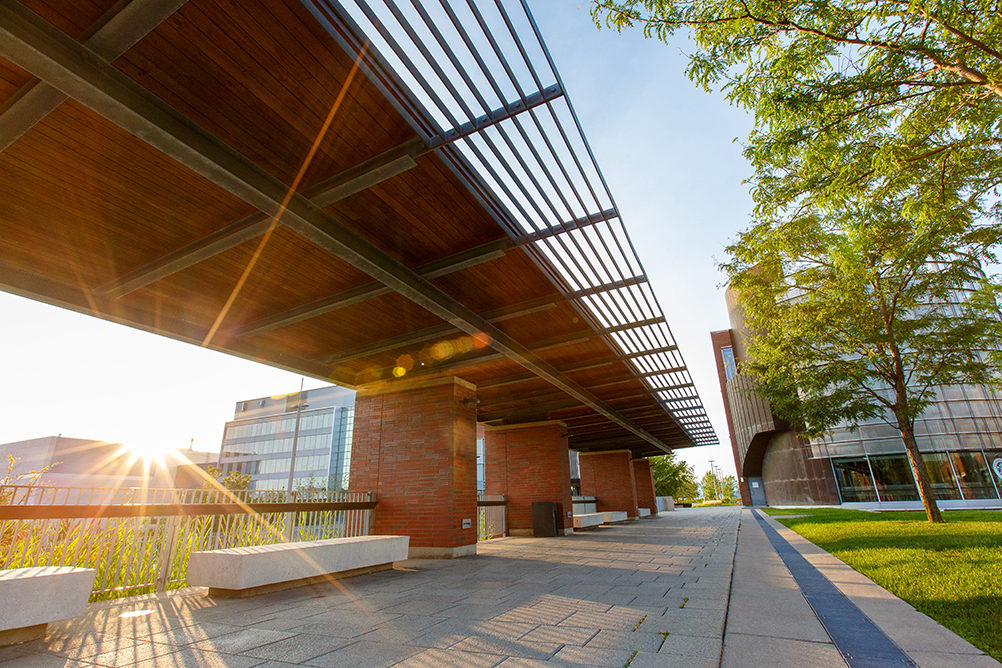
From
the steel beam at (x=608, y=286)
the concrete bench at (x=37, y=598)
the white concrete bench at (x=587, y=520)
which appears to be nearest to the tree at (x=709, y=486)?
the white concrete bench at (x=587, y=520)

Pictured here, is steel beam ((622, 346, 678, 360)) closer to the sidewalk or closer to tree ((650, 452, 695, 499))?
the sidewalk

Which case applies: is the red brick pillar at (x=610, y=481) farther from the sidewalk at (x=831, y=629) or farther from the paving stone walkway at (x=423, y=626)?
the sidewalk at (x=831, y=629)

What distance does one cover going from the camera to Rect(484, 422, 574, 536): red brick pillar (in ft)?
55.6

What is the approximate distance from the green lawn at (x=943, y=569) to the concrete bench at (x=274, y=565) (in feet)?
22.2

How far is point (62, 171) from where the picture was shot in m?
4.83

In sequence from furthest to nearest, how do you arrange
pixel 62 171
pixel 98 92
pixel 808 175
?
pixel 808 175, pixel 62 171, pixel 98 92

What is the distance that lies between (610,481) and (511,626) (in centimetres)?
2327

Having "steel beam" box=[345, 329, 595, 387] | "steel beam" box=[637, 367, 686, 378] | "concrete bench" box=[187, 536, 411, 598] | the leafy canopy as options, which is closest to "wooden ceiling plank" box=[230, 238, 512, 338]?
"steel beam" box=[345, 329, 595, 387]

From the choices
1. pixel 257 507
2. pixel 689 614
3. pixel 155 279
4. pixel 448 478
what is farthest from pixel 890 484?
pixel 155 279

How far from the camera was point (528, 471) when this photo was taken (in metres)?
17.5

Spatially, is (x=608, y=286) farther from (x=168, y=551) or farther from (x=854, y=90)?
(x=168, y=551)

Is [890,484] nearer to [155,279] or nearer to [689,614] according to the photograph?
[689,614]

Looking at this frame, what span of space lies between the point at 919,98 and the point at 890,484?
2841 centimetres

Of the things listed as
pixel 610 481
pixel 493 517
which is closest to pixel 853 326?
pixel 493 517
